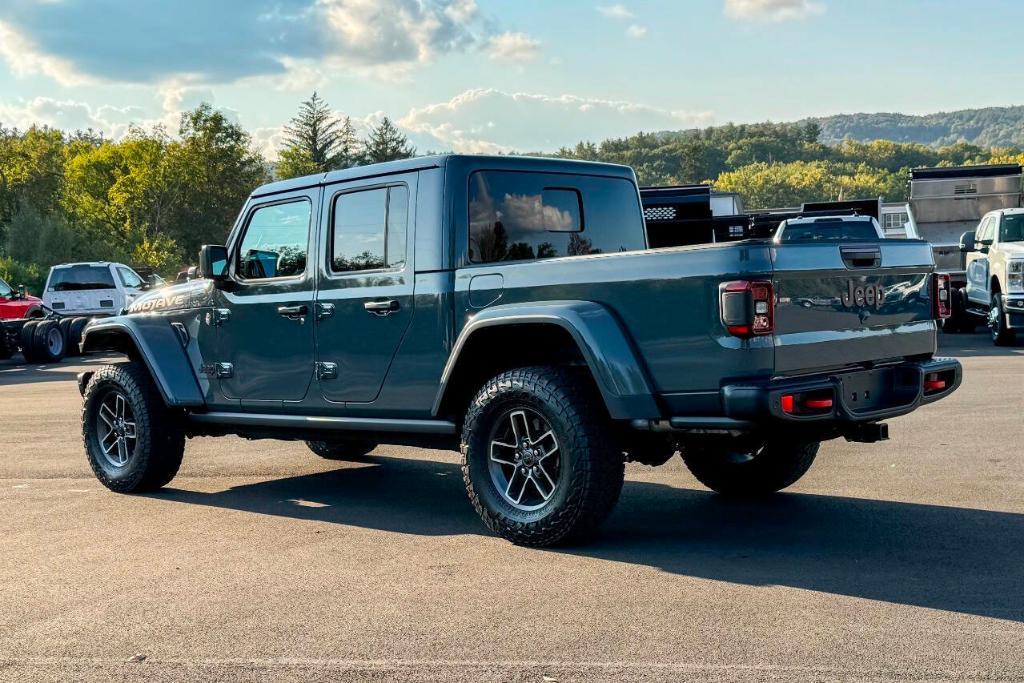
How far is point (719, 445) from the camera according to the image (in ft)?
18.3

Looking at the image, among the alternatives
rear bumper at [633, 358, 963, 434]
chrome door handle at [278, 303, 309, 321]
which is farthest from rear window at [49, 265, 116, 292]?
rear bumper at [633, 358, 963, 434]

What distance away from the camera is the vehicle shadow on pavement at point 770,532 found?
5031mm

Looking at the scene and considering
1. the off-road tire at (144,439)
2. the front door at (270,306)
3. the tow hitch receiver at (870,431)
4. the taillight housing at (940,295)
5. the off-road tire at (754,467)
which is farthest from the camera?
the off-road tire at (144,439)

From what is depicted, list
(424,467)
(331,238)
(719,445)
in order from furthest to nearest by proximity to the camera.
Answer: (424,467) < (331,238) < (719,445)

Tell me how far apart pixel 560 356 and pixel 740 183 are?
189851 mm

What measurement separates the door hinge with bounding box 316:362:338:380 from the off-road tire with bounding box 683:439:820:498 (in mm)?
2096

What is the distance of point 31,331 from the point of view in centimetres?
2262

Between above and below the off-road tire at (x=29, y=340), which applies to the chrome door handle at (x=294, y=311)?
above

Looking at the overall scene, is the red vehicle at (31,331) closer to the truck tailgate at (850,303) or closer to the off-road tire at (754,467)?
the off-road tire at (754,467)

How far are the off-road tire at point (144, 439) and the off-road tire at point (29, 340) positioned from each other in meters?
15.9

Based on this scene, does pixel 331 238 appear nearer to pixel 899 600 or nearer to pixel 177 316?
pixel 177 316

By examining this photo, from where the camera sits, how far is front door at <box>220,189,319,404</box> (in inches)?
278

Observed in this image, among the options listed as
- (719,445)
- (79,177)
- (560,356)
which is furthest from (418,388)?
(79,177)

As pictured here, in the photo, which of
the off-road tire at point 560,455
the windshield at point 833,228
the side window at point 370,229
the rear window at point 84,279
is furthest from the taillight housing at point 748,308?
the rear window at point 84,279
